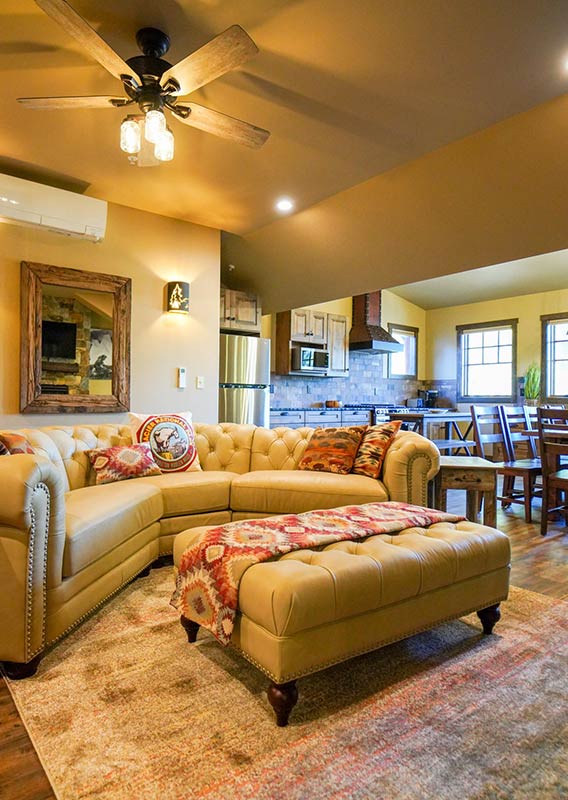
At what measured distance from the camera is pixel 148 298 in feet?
14.3

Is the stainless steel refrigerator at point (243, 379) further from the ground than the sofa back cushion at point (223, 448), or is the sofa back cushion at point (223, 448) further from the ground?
the stainless steel refrigerator at point (243, 379)

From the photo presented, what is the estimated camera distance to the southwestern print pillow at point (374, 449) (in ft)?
10.3

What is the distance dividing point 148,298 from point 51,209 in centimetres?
109

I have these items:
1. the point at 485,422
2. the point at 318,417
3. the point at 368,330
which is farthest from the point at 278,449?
the point at 368,330

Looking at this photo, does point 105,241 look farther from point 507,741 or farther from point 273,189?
point 507,741

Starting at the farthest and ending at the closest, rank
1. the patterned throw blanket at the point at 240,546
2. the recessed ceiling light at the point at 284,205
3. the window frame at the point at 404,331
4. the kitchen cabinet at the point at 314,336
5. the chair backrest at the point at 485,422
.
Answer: the window frame at the point at 404,331, the kitchen cabinet at the point at 314,336, the chair backrest at the point at 485,422, the recessed ceiling light at the point at 284,205, the patterned throw blanket at the point at 240,546

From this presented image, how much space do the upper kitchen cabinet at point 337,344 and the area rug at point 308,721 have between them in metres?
5.77

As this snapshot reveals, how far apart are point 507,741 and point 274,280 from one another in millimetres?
5117

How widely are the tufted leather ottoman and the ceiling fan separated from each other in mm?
1868

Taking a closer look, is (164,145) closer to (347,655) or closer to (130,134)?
(130,134)

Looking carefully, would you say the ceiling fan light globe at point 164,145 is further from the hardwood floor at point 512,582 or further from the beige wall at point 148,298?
the hardwood floor at point 512,582

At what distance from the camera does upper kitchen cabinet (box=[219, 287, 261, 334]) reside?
580 centimetres

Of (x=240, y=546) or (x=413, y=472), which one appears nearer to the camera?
(x=240, y=546)

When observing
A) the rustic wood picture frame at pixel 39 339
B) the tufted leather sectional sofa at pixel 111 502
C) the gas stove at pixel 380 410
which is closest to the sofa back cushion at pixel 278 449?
the tufted leather sectional sofa at pixel 111 502
